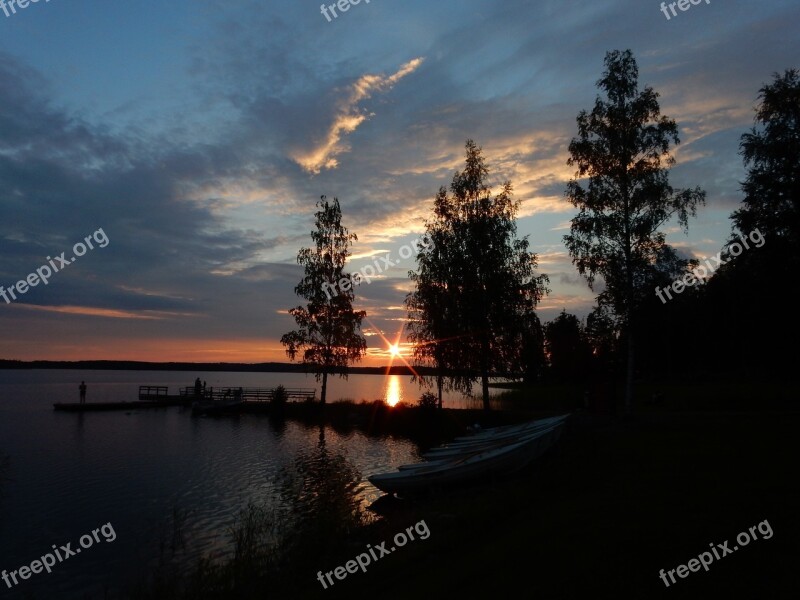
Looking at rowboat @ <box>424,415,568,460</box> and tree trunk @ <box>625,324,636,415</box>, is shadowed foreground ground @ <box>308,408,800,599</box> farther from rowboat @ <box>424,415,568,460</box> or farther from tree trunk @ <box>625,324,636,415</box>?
tree trunk @ <box>625,324,636,415</box>

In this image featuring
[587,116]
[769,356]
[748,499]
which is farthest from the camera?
[769,356]

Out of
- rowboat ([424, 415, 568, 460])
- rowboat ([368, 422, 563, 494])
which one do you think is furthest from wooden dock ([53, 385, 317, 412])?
rowboat ([368, 422, 563, 494])

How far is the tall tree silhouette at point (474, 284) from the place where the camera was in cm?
3656

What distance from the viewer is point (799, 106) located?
98.8ft

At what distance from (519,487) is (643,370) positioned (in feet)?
248

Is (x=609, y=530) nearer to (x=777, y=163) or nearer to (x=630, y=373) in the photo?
(x=630, y=373)

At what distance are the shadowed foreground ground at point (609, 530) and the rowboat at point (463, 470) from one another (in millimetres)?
813

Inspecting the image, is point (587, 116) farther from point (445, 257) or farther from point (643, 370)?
point (643, 370)

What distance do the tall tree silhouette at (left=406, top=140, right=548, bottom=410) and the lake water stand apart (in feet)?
23.9

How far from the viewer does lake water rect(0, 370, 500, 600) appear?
15844 millimetres

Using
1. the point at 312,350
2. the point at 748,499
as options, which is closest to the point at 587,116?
the point at 748,499

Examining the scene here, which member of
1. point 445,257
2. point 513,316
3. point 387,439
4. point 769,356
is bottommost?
point 387,439

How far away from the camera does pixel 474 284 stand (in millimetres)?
37031

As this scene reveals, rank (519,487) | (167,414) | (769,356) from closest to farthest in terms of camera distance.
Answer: (519,487) → (769,356) → (167,414)
